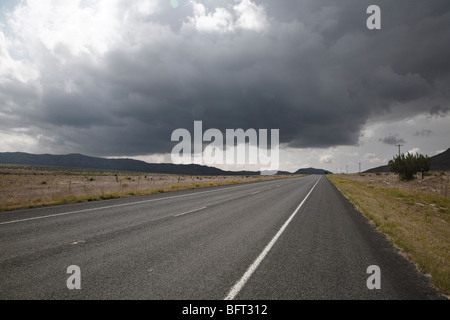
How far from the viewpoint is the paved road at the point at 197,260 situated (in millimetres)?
3709

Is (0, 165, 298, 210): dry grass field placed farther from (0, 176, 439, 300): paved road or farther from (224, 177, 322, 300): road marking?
(224, 177, 322, 300): road marking

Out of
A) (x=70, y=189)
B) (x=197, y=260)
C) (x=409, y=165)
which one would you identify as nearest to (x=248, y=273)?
(x=197, y=260)

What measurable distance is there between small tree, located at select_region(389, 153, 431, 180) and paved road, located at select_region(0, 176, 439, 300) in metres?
55.1

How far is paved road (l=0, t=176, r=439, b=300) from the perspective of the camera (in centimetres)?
371

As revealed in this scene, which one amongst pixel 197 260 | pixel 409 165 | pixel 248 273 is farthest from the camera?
pixel 409 165

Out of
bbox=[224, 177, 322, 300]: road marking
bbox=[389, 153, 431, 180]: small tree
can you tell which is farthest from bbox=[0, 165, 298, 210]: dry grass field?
bbox=[389, 153, 431, 180]: small tree

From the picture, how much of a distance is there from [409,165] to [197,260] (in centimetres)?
6152

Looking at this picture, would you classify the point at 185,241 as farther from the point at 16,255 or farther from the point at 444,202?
the point at 444,202

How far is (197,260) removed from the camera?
16.2 feet

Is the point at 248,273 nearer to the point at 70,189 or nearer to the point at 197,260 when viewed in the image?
the point at 197,260
